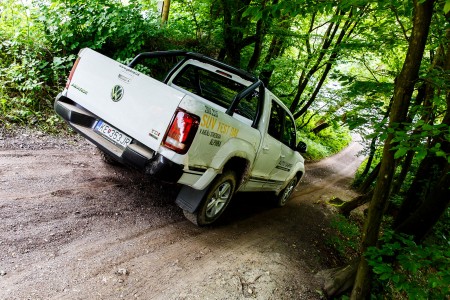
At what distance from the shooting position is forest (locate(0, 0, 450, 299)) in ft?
8.88

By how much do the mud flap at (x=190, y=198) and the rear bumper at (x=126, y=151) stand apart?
20.7 inches

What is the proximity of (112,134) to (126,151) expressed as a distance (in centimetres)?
42

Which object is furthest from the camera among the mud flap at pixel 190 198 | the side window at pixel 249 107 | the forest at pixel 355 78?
the side window at pixel 249 107

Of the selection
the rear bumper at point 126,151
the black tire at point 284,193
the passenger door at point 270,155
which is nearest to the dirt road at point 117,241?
the passenger door at point 270,155

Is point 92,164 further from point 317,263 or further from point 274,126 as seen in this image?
point 317,263

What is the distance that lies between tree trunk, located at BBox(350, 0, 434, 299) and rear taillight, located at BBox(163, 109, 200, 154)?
1924 millimetres

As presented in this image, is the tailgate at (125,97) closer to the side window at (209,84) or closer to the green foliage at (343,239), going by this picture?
the side window at (209,84)

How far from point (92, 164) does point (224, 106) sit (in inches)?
94.8

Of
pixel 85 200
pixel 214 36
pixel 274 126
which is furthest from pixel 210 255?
pixel 214 36

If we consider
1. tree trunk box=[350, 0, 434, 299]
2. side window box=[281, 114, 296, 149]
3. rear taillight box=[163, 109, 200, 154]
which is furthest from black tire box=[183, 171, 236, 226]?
tree trunk box=[350, 0, 434, 299]

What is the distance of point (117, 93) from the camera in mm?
3381

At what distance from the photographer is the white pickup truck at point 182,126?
3.03m

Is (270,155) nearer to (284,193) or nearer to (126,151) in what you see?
(284,193)

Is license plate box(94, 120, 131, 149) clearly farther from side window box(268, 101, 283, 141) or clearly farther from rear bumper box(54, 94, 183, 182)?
side window box(268, 101, 283, 141)
